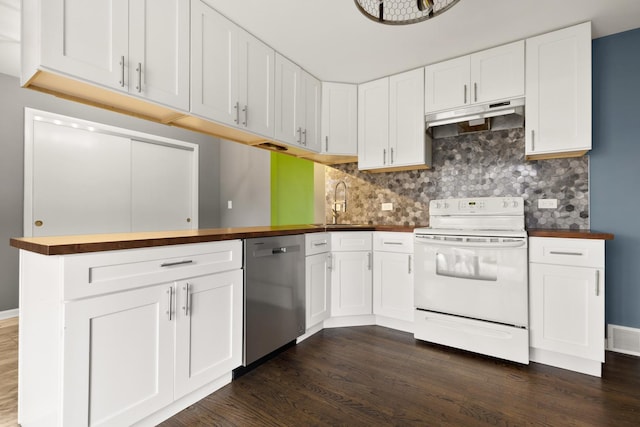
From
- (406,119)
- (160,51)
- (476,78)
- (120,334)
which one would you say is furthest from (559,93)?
(120,334)

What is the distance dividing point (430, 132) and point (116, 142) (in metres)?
3.71

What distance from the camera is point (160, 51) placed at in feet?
5.72

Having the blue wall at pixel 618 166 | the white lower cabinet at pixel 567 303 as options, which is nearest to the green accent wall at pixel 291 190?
the white lower cabinet at pixel 567 303

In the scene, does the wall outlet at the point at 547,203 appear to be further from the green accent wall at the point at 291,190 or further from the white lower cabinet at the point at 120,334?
the white lower cabinet at the point at 120,334

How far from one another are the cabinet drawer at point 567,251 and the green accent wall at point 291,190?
236 centimetres

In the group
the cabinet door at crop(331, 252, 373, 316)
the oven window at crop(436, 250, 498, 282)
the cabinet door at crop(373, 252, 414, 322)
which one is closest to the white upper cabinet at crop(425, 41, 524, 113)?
the oven window at crop(436, 250, 498, 282)

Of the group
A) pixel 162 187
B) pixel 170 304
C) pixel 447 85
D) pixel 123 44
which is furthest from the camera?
pixel 162 187

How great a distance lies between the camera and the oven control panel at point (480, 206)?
2.32 metres

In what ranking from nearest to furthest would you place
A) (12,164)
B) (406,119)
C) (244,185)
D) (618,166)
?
(618,166)
(406,119)
(12,164)
(244,185)

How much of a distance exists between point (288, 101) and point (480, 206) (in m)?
1.86

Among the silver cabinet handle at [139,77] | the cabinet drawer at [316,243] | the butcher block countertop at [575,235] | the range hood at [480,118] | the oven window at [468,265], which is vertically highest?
the range hood at [480,118]

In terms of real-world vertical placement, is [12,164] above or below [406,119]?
below

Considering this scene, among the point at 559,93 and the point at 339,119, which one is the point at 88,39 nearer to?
the point at 339,119

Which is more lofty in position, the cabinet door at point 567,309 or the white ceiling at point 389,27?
the white ceiling at point 389,27
